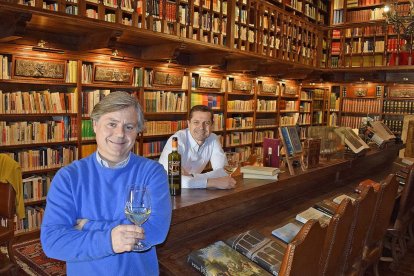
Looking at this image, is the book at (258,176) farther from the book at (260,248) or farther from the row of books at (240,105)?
the row of books at (240,105)

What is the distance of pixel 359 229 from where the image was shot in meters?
2.02

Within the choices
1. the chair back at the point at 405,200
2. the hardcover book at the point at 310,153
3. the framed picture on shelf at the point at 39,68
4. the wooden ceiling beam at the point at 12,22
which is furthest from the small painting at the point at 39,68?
the chair back at the point at 405,200

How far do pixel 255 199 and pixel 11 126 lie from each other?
115 inches

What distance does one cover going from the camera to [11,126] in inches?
155

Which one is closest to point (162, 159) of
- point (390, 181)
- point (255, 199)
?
point (255, 199)

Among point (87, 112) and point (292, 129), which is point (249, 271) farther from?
point (87, 112)

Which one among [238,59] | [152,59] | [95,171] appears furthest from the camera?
[238,59]

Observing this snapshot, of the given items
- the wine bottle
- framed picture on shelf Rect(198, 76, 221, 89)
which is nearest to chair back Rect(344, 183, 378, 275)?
the wine bottle

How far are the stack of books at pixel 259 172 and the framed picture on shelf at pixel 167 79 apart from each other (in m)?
3.14

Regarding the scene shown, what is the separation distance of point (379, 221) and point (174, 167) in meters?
1.47

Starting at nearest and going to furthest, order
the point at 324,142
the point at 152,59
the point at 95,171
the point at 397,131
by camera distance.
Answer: the point at 95,171 < the point at 324,142 < the point at 152,59 < the point at 397,131

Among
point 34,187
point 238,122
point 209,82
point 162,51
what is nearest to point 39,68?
→ point 34,187

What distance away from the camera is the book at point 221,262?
161cm

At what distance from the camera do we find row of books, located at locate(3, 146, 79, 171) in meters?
4.07
